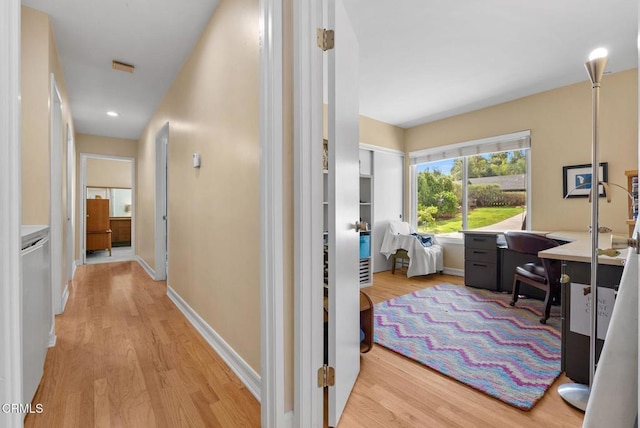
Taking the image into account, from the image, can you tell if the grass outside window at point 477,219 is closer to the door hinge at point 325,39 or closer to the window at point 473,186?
the window at point 473,186

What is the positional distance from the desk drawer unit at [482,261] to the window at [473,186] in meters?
0.61

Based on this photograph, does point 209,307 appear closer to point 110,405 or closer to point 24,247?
point 110,405

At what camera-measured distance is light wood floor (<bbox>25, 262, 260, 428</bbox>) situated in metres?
1.35

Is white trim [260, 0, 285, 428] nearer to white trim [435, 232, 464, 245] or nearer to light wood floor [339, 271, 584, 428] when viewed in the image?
light wood floor [339, 271, 584, 428]

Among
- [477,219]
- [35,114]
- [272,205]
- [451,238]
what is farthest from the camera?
[451,238]

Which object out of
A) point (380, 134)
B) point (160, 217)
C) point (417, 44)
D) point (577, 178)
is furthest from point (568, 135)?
point (160, 217)

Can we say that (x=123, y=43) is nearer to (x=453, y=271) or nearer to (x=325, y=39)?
(x=325, y=39)

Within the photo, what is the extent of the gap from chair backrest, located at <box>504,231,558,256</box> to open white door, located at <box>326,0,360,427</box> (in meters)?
1.77

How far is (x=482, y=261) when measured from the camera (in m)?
3.57

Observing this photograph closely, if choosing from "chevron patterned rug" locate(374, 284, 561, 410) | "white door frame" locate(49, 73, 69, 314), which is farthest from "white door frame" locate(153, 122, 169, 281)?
"chevron patterned rug" locate(374, 284, 561, 410)

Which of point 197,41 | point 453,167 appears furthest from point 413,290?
point 197,41

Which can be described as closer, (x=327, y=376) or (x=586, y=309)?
(x=327, y=376)

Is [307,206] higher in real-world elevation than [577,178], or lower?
lower

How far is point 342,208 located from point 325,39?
73 cm
